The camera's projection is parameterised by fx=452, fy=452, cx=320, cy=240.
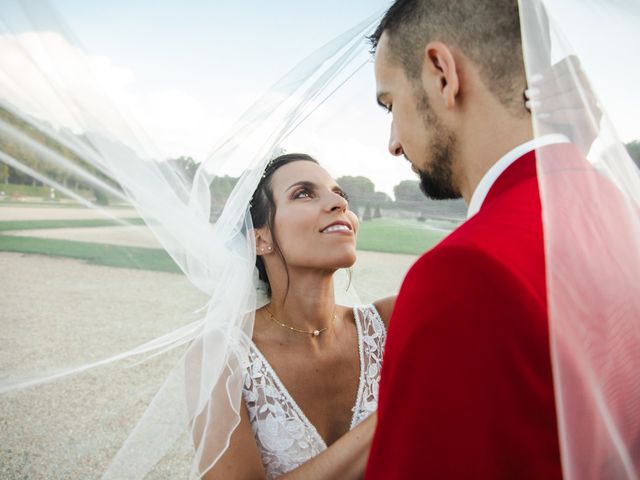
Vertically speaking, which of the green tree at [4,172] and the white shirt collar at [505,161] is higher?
the white shirt collar at [505,161]

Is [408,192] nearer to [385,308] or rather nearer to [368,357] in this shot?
Result: [385,308]

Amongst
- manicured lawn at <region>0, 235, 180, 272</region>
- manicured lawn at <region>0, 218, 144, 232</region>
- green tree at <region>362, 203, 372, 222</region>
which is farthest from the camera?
green tree at <region>362, 203, 372, 222</region>

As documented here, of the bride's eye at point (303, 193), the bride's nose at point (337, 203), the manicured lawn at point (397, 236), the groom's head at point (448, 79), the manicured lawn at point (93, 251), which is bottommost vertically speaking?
the manicured lawn at point (397, 236)

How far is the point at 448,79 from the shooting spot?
1.20m

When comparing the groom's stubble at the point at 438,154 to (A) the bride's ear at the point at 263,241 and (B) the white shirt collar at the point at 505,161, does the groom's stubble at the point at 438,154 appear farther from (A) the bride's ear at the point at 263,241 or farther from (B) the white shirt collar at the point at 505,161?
(A) the bride's ear at the point at 263,241

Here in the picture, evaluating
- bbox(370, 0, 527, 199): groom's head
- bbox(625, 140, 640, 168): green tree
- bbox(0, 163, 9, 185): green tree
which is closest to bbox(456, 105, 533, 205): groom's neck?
bbox(370, 0, 527, 199): groom's head

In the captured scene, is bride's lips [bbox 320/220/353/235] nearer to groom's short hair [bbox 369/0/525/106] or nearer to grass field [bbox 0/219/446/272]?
grass field [bbox 0/219/446/272]

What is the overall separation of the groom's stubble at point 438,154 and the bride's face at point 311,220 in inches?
49.9

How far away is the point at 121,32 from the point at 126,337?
6100 mm

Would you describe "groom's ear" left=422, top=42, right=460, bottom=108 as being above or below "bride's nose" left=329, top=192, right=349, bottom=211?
above

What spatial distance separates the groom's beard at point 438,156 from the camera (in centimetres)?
126

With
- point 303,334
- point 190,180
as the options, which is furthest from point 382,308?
point 190,180

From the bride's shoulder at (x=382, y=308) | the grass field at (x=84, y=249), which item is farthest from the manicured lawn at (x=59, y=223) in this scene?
the bride's shoulder at (x=382, y=308)

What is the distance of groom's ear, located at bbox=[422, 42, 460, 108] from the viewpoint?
1.19 m
